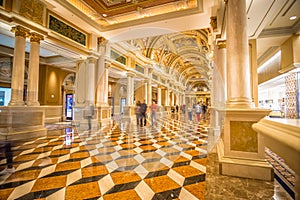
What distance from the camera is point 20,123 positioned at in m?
4.54

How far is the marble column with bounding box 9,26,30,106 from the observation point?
4.50 metres

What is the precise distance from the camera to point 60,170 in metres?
2.37

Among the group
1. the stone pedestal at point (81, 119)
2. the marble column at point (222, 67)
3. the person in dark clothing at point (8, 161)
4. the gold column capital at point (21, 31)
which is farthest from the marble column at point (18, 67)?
the marble column at point (222, 67)

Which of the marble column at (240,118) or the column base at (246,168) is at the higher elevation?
the marble column at (240,118)

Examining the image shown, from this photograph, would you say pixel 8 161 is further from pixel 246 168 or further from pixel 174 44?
pixel 174 44

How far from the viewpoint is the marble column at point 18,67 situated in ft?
14.8

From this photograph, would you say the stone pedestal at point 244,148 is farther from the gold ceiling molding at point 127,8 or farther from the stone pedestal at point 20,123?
the stone pedestal at point 20,123

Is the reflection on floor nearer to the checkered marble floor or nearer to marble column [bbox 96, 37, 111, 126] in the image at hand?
the checkered marble floor

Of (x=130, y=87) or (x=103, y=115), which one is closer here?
(x=103, y=115)

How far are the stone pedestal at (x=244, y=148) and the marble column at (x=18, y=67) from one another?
18.1 feet

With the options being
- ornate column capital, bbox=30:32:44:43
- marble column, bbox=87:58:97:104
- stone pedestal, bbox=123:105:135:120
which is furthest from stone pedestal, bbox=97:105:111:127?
ornate column capital, bbox=30:32:44:43

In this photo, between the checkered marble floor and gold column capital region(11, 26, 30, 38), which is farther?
gold column capital region(11, 26, 30, 38)

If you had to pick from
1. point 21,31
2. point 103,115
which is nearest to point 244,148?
point 21,31

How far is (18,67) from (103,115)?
3935 mm
